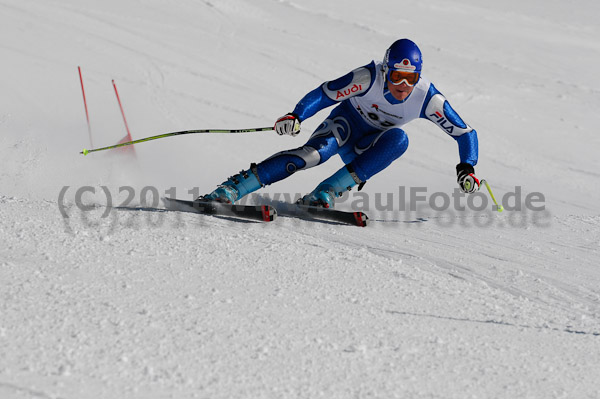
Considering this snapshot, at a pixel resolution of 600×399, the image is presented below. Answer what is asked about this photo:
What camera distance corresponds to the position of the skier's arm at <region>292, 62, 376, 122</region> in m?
5.37

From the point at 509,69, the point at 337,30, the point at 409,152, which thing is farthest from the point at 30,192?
the point at 509,69

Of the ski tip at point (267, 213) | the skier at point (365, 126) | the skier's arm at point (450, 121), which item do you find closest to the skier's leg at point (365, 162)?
the skier at point (365, 126)

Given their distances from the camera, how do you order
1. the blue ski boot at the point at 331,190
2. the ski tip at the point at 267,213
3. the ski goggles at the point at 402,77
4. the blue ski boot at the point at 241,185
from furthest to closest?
the blue ski boot at the point at 331,190 < the blue ski boot at the point at 241,185 < the ski goggles at the point at 402,77 < the ski tip at the point at 267,213

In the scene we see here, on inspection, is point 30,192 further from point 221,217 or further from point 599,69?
point 599,69

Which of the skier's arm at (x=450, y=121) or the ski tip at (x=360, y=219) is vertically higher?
the skier's arm at (x=450, y=121)

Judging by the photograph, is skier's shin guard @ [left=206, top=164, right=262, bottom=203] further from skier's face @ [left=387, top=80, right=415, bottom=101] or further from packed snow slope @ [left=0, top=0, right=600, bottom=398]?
skier's face @ [left=387, top=80, right=415, bottom=101]

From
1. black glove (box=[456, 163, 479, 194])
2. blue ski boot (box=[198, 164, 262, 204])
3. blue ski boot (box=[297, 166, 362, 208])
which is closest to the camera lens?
black glove (box=[456, 163, 479, 194])

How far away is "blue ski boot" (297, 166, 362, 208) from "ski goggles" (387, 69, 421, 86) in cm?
88

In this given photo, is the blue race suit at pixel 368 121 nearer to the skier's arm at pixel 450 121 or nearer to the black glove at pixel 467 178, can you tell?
the skier's arm at pixel 450 121

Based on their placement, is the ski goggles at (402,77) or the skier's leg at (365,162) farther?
the skier's leg at (365,162)

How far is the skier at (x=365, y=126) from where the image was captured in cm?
523

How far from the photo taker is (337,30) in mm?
14281

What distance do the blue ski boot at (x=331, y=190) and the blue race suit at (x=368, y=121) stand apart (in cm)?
8

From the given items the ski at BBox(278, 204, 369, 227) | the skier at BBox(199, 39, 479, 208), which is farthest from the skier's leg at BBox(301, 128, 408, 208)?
the ski at BBox(278, 204, 369, 227)
